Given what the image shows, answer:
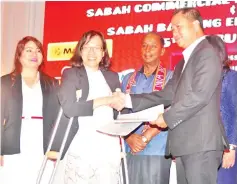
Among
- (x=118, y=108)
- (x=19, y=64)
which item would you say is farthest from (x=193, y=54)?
(x=19, y=64)

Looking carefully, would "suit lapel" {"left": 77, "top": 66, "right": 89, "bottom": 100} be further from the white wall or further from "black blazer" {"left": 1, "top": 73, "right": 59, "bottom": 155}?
the white wall

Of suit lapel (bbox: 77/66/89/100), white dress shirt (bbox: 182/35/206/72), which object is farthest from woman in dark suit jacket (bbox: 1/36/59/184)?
white dress shirt (bbox: 182/35/206/72)

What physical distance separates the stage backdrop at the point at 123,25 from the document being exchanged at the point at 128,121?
126 cm

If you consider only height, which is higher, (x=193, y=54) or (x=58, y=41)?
(x=58, y=41)

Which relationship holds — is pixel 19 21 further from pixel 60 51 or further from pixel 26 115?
pixel 26 115

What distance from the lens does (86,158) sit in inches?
134

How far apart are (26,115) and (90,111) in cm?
73

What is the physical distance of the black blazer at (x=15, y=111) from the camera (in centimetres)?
391

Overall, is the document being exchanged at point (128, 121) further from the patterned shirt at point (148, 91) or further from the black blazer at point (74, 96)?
the patterned shirt at point (148, 91)

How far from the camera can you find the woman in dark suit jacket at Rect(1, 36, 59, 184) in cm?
392

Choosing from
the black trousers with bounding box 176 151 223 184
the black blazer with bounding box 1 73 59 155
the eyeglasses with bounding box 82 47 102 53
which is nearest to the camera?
the black trousers with bounding box 176 151 223 184

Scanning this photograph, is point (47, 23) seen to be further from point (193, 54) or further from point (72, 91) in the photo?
point (193, 54)

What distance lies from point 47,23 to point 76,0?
17.0 inches

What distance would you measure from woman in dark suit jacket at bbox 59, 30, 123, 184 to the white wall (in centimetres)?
177
